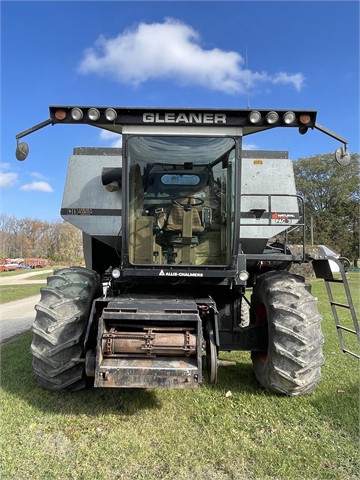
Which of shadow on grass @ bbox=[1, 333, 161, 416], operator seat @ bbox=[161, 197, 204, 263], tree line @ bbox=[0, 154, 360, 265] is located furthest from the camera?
tree line @ bbox=[0, 154, 360, 265]

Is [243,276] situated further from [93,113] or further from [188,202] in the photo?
[93,113]

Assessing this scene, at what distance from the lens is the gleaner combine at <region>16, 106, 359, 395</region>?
391cm

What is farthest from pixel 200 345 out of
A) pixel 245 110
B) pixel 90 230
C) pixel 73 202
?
pixel 73 202

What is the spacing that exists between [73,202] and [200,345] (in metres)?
3.37

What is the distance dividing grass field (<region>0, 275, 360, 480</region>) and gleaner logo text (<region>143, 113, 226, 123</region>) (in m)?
3.00

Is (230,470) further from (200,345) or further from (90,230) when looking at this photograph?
(90,230)

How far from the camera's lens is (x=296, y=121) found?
4.40 m

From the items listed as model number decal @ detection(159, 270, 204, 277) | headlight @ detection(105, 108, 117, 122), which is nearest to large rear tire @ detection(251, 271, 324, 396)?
model number decal @ detection(159, 270, 204, 277)

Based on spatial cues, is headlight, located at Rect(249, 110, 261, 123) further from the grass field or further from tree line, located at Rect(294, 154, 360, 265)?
tree line, located at Rect(294, 154, 360, 265)

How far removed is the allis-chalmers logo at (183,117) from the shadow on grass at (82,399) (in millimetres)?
3006

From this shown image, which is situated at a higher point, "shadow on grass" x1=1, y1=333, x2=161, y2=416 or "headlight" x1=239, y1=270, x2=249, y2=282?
"headlight" x1=239, y1=270, x2=249, y2=282

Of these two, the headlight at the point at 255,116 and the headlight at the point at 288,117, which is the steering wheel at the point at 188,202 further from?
the headlight at the point at 288,117

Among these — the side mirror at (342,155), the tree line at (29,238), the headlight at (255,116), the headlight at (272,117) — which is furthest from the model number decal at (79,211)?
the tree line at (29,238)

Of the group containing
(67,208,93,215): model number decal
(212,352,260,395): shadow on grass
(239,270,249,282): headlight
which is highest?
(67,208,93,215): model number decal
